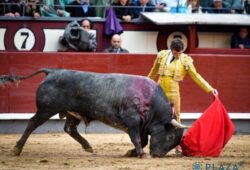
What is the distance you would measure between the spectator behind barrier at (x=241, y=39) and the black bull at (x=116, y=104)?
14.5 feet

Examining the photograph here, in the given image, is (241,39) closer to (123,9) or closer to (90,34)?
(123,9)

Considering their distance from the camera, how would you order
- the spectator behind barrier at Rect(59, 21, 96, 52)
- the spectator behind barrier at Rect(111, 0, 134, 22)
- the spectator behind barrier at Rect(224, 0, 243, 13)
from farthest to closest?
1. the spectator behind barrier at Rect(224, 0, 243, 13)
2. the spectator behind barrier at Rect(111, 0, 134, 22)
3. the spectator behind barrier at Rect(59, 21, 96, 52)

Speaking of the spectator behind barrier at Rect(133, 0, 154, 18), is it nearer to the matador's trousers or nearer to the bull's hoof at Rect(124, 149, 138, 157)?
the matador's trousers

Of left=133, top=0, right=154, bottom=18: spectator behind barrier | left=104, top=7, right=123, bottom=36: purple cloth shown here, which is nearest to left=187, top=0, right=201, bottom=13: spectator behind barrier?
left=133, top=0, right=154, bottom=18: spectator behind barrier

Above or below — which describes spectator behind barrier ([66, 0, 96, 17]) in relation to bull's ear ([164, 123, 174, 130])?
above

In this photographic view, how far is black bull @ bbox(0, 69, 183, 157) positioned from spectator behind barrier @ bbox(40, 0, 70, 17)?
3362 millimetres

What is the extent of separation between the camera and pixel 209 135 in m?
9.96

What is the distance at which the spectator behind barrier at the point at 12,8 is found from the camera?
1288cm

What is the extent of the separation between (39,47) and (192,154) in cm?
419

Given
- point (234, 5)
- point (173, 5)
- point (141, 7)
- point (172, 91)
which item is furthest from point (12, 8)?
point (172, 91)

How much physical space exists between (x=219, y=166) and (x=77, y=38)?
4506mm

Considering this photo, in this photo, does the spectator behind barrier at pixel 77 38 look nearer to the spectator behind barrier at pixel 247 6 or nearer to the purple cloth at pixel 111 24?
the purple cloth at pixel 111 24

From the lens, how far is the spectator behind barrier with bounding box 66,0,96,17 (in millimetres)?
13094

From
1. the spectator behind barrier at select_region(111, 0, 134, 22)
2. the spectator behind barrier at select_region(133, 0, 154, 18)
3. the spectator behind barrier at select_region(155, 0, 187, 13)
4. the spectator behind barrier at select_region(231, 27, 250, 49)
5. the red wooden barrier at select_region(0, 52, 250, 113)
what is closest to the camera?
the red wooden barrier at select_region(0, 52, 250, 113)
